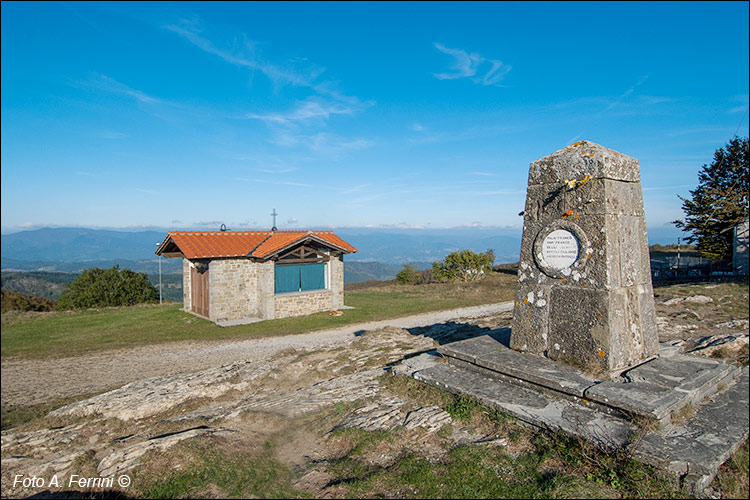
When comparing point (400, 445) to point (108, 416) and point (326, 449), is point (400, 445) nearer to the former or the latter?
point (326, 449)

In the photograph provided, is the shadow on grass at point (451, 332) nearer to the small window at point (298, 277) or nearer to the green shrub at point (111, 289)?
the small window at point (298, 277)

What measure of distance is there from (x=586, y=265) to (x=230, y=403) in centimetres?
556

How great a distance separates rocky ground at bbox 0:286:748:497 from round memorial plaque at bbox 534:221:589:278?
2699 millimetres

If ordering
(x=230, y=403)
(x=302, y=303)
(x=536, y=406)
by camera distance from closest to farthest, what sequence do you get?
(x=536, y=406), (x=230, y=403), (x=302, y=303)

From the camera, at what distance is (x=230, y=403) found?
6.57m

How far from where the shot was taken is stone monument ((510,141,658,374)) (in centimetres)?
574

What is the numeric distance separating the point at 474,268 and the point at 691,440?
23549mm

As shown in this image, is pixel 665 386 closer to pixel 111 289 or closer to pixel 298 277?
pixel 298 277

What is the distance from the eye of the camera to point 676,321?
33.7 feet

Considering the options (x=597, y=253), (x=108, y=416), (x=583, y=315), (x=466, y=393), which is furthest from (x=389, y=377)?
(x=108, y=416)

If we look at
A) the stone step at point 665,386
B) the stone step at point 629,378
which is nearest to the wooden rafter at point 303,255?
the stone step at point 629,378

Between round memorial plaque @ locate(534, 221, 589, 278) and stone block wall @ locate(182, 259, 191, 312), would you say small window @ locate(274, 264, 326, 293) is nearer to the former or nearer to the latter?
stone block wall @ locate(182, 259, 191, 312)

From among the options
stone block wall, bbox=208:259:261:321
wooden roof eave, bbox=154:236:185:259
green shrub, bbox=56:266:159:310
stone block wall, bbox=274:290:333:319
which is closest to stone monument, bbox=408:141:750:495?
stone block wall, bbox=274:290:333:319

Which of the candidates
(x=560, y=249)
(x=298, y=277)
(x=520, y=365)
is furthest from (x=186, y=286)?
(x=560, y=249)
